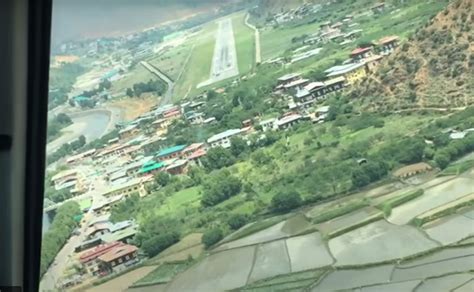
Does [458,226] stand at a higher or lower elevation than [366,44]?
lower

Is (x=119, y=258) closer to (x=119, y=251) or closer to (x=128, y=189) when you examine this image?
(x=119, y=251)

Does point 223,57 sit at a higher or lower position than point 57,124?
higher

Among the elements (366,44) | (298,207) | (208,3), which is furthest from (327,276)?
(208,3)

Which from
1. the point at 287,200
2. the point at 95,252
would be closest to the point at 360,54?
the point at 287,200

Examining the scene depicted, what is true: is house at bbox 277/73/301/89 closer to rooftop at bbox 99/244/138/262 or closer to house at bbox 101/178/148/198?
house at bbox 101/178/148/198

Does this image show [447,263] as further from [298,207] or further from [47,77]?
[47,77]

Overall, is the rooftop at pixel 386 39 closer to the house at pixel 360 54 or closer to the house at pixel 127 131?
the house at pixel 360 54

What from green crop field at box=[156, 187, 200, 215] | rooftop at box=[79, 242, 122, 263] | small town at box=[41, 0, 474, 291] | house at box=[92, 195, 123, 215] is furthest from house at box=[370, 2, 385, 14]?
rooftop at box=[79, 242, 122, 263]
